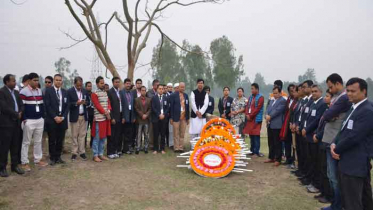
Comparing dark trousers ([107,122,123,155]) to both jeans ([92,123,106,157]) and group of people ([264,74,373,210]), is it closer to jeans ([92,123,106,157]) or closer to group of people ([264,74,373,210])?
jeans ([92,123,106,157])

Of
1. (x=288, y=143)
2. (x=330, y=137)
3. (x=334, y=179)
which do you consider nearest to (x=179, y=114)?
(x=288, y=143)

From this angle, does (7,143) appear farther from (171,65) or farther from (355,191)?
(171,65)

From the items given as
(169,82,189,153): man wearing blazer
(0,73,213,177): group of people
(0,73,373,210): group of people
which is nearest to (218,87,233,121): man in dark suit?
(0,73,373,210): group of people

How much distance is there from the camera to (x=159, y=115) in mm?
6793

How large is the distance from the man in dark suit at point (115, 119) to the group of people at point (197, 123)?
0.02 m

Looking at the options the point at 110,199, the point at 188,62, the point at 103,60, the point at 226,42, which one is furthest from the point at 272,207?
the point at 188,62

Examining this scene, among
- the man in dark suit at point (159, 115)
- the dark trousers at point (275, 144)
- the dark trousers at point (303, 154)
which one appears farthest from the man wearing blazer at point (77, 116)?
the dark trousers at point (303, 154)

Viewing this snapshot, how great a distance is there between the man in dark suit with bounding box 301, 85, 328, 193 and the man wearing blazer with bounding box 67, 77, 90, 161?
4377 millimetres

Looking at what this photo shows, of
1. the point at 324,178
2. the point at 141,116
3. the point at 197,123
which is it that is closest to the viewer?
the point at 324,178

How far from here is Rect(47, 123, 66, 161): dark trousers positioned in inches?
215

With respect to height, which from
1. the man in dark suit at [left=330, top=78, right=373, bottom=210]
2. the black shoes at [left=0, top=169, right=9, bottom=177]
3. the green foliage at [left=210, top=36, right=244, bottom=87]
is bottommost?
the black shoes at [left=0, top=169, right=9, bottom=177]

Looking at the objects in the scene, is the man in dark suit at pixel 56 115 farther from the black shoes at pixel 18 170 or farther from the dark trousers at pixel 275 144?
the dark trousers at pixel 275 144

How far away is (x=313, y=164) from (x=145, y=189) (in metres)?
2.68

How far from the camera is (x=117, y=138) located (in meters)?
6.48
